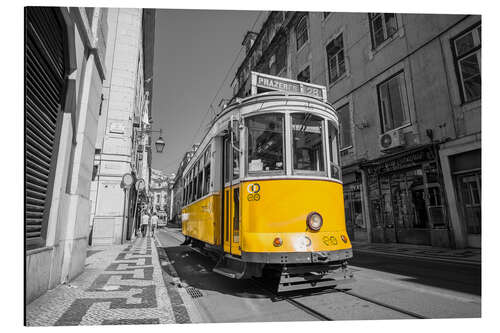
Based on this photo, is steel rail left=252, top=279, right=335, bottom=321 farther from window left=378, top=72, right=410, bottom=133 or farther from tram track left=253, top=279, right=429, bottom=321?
window left=378, top=72, right=410, bottom=133

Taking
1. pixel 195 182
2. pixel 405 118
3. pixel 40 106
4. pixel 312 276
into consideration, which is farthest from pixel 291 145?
pixel 405 118

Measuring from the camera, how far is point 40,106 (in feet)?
12.5

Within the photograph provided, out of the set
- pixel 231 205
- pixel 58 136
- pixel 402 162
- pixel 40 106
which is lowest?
pixel 231 205

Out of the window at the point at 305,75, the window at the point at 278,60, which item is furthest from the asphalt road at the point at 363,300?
the window at the point at 278,60

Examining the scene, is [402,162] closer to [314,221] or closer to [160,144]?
[314,221]

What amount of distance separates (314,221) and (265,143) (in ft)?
4.28

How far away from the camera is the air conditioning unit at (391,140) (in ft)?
33.9

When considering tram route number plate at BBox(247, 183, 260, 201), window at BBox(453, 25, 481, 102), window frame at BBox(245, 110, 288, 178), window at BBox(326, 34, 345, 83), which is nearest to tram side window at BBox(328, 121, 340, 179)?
window frame at BBox(245, 110, 288, 178)

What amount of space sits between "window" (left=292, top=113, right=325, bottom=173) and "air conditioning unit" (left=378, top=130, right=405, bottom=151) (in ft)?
23.4

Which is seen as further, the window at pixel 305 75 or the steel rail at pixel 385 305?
the window at pixel 305 75

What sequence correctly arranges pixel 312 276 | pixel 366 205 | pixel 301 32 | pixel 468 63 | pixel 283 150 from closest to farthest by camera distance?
pixel 312 276 → pixel 283 150 → pixel 468 63 → pixel 366 205 → pixel 301 32

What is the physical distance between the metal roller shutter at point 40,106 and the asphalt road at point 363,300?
237 cm

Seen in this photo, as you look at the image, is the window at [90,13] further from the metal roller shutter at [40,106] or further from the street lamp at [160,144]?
the street lamp at [160,144]

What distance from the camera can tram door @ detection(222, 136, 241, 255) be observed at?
169 inches
